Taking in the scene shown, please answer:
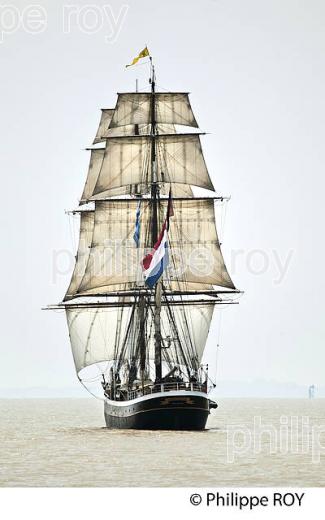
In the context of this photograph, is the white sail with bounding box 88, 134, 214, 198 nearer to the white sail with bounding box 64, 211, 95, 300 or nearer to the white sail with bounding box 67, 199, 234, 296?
the white sail with bounding box 67, 199, 234, 296

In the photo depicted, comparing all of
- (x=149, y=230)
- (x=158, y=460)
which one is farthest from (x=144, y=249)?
(x=158, y=460)

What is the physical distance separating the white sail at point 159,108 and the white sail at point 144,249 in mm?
4456

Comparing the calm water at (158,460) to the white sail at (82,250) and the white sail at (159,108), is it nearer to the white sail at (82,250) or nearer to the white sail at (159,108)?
the white sail at (82,250)

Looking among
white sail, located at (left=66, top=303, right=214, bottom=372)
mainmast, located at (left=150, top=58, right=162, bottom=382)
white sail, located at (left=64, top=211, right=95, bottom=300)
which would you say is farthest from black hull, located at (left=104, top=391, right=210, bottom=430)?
white sail, located at (left=64, top=211, right=95, bottom=300)

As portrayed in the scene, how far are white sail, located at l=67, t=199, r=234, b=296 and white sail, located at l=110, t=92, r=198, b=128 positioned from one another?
446 centimetres

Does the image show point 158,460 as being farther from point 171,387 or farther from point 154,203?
point 154,203

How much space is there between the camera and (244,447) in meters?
53.8

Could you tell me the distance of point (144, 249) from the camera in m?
68.8

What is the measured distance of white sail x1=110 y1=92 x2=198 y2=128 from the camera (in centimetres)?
6975

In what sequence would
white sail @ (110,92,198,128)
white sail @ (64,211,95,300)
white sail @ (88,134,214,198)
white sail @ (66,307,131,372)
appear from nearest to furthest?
white sail @ (88,134,214,198) → white sail @ (110,92,198,128) → white sail @ (66,307,131,372) → white sail @ (64,211,95,300)

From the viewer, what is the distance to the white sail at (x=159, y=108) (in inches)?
2746

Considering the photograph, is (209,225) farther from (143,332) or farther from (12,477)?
(12,477)

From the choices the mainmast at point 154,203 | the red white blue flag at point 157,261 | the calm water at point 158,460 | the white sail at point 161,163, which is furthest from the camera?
the white sail at point 161,163

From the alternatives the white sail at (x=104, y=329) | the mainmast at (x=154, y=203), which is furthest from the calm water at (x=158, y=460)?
the white sail at (x=104, y=329)
